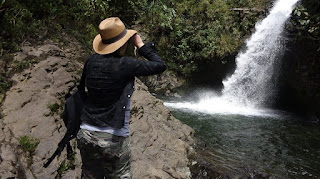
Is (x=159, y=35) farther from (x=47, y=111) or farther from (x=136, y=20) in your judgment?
(x=47, y=111)

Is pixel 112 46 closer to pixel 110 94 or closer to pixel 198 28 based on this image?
pixel 110 94

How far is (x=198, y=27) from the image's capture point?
663 inches

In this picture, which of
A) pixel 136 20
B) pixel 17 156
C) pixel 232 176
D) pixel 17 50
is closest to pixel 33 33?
pixel 17 50

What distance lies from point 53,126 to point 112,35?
234 cm

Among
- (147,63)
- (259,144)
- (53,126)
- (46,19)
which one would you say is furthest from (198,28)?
(147,63)

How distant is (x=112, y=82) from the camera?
2.55 meters

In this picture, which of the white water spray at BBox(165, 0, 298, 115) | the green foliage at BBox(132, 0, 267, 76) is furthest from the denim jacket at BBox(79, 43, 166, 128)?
the green foliage at BBox(132, 0, 267, 76)

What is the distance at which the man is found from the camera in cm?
256

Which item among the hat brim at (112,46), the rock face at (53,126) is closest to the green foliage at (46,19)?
the rock face at (53,126)

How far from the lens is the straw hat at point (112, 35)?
2545 millimetres

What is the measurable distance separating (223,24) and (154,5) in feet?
27.9

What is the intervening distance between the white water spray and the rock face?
9888 mm

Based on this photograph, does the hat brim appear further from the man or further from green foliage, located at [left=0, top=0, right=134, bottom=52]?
green foliage, located at [left=0, top=0, right=134, bottom=52]

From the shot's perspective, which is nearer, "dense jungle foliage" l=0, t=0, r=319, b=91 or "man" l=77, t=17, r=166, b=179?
"man" l=77, t=17, r=166, b=179
